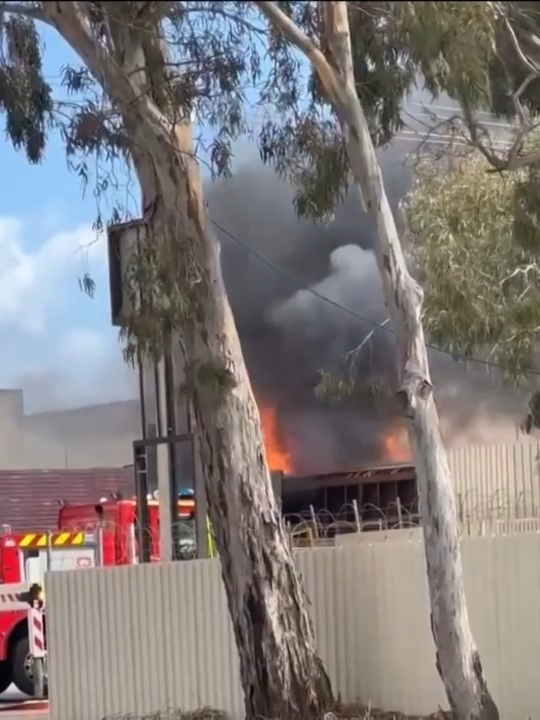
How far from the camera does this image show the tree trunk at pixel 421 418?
10.7 metres

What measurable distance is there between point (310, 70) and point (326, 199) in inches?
46.5

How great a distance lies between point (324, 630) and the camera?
41.5ft

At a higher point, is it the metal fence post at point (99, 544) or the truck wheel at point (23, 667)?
the metal fence post at point (99, 544)

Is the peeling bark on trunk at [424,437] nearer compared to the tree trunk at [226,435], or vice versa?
the peeling bark on trunk at [424,437]

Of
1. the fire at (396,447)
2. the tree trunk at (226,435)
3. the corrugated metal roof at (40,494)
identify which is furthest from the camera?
the fire at (396,447)

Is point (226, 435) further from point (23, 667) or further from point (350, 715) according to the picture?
point (23, 667)

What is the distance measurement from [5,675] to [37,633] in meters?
1.27

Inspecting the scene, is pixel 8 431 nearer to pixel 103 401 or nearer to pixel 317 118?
pixel 103 401

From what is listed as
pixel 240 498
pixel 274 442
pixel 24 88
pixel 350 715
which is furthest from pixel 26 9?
pixel 274 442

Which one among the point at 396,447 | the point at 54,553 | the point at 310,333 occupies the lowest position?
the point at 54,553

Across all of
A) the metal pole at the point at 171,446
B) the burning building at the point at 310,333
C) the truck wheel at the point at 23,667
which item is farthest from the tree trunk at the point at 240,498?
the burning building at the point at 310,333

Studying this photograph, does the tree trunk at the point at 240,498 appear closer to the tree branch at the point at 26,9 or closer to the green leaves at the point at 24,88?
the tree branch at the point at 26,9

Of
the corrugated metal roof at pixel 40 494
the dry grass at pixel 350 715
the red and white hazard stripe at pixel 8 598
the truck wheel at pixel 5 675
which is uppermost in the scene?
the corrugated metal roof at pixel 40 494

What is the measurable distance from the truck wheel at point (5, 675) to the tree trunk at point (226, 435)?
9220 millimetres
